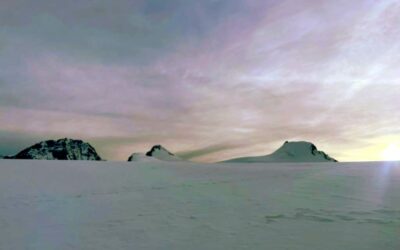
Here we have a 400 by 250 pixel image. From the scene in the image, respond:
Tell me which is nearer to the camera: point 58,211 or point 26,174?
point 58,211

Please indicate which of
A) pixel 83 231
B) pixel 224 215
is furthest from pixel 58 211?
pixel 224 215

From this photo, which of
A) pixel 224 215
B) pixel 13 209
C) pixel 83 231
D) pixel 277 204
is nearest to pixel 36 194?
pixel 13 209

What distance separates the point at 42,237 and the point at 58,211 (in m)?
3.07

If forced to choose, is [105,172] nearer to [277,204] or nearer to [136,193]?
[136,193]

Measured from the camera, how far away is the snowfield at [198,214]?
25.6 feet

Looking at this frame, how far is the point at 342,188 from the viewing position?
1573cm

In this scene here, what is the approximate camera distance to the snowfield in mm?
7812

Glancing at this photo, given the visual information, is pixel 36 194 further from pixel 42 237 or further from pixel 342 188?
pixel 342 188

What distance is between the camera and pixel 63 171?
22.0m

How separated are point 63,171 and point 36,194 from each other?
25.2 ft

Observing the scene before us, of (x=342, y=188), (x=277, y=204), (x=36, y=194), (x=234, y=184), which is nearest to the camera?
(x=277, y=204)

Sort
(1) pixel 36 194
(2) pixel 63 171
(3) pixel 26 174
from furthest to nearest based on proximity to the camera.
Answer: (2) pixel 63 171
(3) pixel 26 174
(1) pixel 36 194

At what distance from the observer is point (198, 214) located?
→ 10.7 metres

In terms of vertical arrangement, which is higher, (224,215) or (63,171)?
(63,171)
